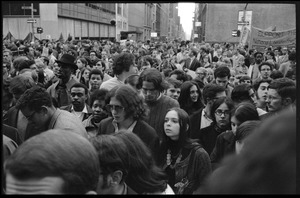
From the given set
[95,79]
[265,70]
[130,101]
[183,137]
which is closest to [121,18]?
[265,70]

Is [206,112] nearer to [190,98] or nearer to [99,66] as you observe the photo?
[190,98]

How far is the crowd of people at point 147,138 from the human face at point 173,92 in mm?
16

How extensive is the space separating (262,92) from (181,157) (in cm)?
226

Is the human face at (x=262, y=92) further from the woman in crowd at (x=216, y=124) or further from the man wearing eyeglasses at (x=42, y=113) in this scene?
the man wearing eyeglasses at (x=42, y=113)

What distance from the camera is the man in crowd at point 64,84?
17.5ft

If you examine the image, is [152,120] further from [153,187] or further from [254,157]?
[254,157]

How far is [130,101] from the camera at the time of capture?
3.50m

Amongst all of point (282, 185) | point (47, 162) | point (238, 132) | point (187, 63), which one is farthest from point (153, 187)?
point (187, 63)

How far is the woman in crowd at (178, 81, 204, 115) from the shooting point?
4902mm

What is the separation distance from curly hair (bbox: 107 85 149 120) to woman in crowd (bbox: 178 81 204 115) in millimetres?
1419

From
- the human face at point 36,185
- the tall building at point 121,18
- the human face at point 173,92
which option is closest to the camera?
the human face at point 36,185

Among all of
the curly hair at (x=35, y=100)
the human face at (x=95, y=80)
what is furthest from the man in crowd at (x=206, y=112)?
the human face at (x=95, y=80)

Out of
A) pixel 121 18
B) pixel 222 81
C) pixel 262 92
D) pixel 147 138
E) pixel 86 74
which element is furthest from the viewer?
pixel 121 18

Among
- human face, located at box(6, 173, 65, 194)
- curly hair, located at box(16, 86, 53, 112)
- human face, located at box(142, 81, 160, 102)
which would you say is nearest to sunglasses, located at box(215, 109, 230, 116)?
human face, located at box(142, 81, 160, 102)
